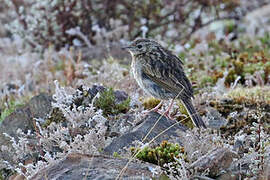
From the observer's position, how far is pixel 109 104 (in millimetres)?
7168

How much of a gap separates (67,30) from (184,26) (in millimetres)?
3197

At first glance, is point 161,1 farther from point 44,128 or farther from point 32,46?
point 44,128

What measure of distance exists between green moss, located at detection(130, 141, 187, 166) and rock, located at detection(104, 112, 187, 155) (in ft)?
1.06

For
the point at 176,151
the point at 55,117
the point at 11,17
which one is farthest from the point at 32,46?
the point at 176,151

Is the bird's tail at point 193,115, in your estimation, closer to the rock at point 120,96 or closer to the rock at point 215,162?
the rock at point 120,96

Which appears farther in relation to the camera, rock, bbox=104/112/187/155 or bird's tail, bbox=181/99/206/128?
bird's tail, bbox=181/99/206/128

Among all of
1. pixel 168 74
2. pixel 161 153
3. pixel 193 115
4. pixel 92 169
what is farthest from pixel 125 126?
pixel 92 169

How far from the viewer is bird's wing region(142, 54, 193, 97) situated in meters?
6.93

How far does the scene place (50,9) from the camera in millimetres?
12688

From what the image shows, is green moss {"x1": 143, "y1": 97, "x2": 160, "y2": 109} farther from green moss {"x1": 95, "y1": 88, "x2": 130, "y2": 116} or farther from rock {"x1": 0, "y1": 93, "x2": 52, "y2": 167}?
rock {"x1": 0, "y1": 93, "x2": 52, "y2": 167}

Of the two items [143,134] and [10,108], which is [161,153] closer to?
[143,134]

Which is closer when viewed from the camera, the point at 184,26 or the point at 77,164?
the point at 77,164

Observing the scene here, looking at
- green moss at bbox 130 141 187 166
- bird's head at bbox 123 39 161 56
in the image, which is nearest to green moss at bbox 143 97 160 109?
bird's head at bbox 123 39 161 56

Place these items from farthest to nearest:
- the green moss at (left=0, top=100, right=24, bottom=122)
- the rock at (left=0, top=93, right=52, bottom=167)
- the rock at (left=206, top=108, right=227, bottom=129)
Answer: the green moss at (left=0, top=100, right=24, bottom=122) → the rock at (left=206, top=108, right=227, bottom=129) → the rock at (left=0, top=93, right=52, bottom=167)
